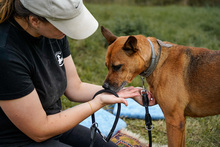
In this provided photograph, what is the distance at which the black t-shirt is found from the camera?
1.83m

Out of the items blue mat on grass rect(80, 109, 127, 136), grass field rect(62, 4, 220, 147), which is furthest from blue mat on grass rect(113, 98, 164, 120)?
blue mat on grass rect(80, 109, 127, 136)

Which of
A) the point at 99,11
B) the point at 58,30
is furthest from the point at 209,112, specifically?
the point at 99,11

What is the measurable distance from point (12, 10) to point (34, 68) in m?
0.55

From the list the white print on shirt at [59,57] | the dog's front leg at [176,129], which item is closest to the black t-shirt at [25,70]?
the white print on shirt at [59,57]

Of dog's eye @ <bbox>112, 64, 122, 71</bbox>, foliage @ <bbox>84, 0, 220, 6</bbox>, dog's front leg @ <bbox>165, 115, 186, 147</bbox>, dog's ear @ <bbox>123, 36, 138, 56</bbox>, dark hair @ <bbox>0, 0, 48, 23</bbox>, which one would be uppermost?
dark hair @ <bbox>0, 0, 48, 23</bbox>

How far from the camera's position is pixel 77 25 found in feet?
6.75

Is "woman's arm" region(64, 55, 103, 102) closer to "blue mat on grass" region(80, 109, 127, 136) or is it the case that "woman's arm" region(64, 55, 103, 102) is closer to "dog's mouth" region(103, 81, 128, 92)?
"dog's mouth" region(103, 81, 128, 92)

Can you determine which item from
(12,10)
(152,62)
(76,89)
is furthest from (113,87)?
(12,10)

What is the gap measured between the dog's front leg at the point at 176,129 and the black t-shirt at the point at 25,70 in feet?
4.79

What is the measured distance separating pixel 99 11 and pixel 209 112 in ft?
28.0

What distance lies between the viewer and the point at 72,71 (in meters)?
2.83

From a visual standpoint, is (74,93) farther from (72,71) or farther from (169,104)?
(169,104)

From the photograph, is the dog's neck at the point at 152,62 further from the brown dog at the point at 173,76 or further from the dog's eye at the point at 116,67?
the dog's eye at the point at 116,67

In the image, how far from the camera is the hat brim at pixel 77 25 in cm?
196
